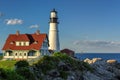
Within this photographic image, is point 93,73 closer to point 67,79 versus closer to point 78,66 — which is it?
point 78,66

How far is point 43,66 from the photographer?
27.8 metres

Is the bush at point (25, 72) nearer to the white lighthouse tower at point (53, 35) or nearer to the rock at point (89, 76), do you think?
the rock at point (89, 76)

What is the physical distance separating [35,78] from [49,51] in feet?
173

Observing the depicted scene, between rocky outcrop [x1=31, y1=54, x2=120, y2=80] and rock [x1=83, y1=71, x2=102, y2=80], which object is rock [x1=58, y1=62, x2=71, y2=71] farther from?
rock [x1=83, y1=71, x2=102, y2=80]

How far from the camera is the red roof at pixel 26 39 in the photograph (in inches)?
2917

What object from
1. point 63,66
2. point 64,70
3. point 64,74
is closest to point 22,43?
point 63,66

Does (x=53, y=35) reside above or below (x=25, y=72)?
above

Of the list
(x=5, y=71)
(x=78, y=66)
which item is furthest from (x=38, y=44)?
(x=5, y=71)

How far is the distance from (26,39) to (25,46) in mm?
1635

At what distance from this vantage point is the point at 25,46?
75.4 meters

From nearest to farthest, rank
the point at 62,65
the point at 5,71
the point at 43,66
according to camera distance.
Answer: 1. the point at 5,71
2. the point at 43,66
3. the point at 62,65

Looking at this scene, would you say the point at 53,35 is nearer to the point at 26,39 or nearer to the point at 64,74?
the point at 26,39

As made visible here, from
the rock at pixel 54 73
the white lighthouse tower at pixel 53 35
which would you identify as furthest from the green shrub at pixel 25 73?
the white lighthouse tower at pixel 53 35

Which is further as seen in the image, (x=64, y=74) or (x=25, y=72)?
(x=64, y=74)
